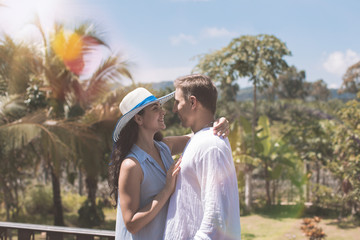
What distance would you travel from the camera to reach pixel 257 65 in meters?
12.6

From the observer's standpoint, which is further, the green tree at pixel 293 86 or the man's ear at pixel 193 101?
the green tree at pixel 293 86

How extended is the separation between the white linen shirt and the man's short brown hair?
12cm

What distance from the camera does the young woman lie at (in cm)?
145

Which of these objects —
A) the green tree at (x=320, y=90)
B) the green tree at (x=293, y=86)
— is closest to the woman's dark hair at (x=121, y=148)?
the green tree at (x=293, y=86)

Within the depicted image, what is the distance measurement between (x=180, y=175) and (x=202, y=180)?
12 centimetres

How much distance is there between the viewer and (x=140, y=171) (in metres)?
1.50

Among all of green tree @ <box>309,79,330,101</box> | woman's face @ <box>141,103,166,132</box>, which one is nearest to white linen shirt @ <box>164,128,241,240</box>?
woman's face @ <box>141,103,166,132</box>

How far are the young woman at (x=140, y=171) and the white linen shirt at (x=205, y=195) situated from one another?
2.3 inches

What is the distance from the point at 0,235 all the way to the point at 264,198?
1197 cm

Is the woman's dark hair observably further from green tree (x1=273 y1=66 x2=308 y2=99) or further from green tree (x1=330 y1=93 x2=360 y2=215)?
green tree (x1=273 y1=66 x2=308 y2=99)

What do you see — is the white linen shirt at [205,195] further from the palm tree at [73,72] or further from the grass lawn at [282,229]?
the palm tree at [73,72]

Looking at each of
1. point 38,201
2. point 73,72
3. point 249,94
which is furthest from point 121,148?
point 249,94

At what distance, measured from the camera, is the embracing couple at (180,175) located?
1.31 metres

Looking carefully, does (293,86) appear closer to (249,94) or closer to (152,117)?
(152,117)
